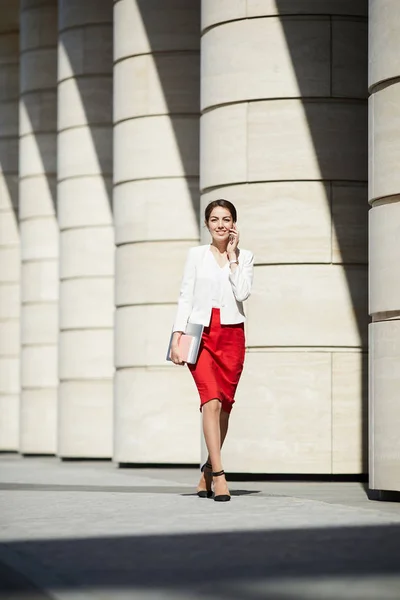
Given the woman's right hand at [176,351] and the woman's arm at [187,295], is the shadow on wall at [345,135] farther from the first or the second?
the woman's right hand at [176,351]

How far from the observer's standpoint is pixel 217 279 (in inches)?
462

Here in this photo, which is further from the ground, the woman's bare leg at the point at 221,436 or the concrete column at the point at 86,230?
the concrete column at the point at 86,230

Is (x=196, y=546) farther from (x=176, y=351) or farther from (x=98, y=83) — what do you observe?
(x=98, y=83)

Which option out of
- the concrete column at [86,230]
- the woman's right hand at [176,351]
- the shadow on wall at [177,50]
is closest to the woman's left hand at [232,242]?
the woman's right hand at [176,351]

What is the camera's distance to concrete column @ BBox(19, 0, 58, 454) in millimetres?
28156

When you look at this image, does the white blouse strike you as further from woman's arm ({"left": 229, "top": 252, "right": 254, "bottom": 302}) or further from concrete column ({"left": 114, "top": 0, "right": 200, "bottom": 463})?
concrete column ({"left": 114, "top": 0, "right": 200, "bottom": 463})

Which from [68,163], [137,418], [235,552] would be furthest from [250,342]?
[68,163]

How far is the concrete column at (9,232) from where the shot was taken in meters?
31.7

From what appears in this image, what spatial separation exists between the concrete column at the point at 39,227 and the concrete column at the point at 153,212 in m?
7.63

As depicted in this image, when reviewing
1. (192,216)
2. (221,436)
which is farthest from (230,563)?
(192,216)

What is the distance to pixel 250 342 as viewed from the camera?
15.5 m

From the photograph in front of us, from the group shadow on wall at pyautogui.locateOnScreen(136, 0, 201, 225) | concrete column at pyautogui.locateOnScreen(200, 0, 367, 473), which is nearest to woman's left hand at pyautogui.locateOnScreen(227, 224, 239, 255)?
concrete column at pyautogui.locateOnScreen(200, 0, 367, 473)

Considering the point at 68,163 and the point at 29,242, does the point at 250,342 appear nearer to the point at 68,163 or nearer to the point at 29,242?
the point at 68,163

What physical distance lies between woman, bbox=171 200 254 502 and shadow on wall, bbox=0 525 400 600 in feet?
8.48
